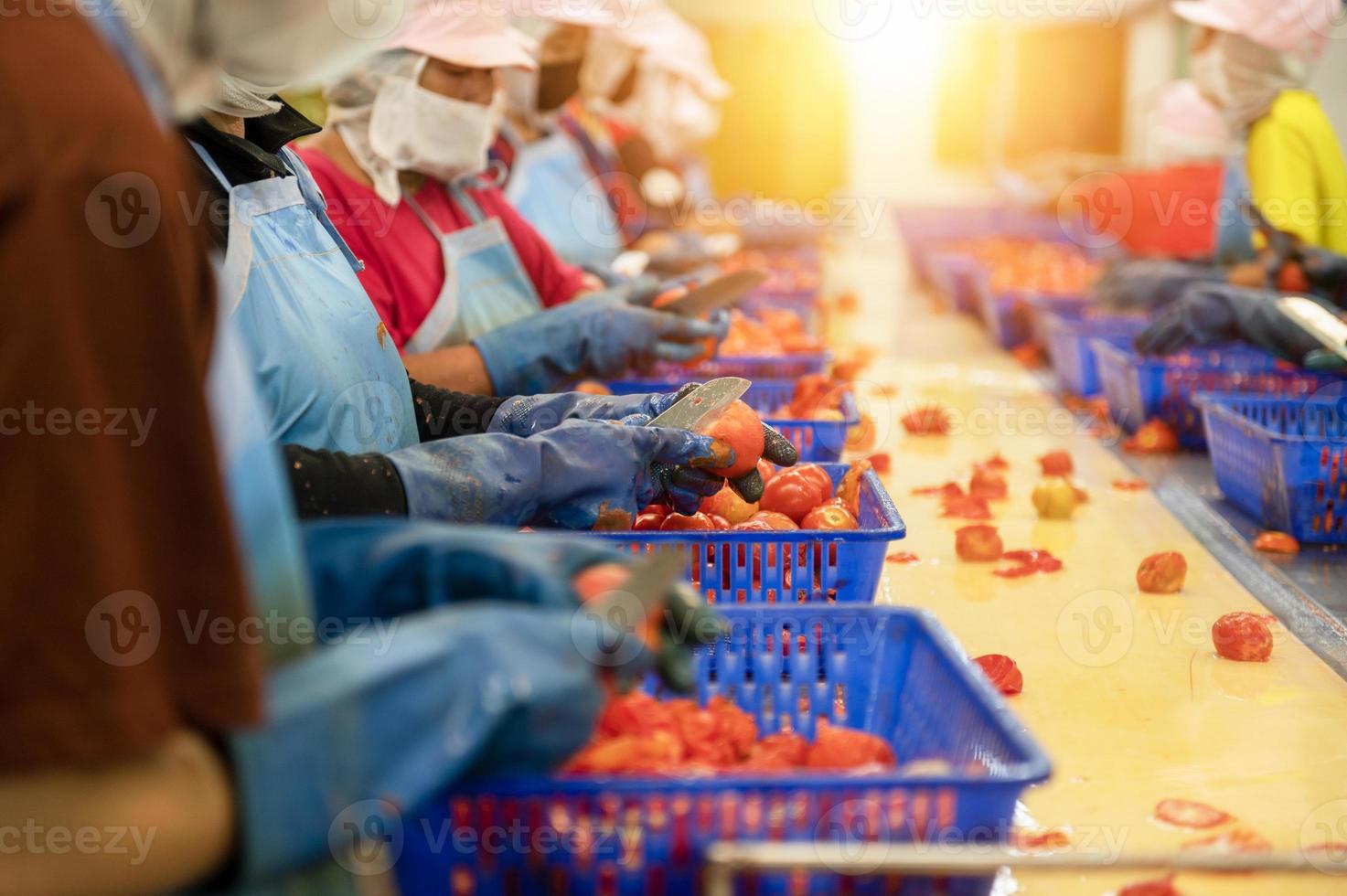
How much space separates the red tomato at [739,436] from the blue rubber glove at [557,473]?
0.10 feet

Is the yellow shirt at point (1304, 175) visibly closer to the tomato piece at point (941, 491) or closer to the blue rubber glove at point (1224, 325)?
the blue rubber glove at point (1224, 325)

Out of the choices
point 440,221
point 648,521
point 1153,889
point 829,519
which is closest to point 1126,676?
point 829,519

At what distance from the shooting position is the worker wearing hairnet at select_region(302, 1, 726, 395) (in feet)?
11.8

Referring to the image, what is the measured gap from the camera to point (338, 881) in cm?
127

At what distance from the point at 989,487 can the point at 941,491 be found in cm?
15

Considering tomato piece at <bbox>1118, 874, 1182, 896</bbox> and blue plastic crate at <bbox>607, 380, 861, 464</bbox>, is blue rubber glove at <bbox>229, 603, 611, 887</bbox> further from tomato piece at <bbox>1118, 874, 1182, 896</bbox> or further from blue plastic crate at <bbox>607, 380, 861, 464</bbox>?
blue plastic crate at <bbox>607, 380, 861, 464</bbox>

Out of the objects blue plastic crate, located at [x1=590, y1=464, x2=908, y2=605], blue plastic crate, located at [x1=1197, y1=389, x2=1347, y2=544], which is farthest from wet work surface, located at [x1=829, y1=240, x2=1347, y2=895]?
blue plastic crate, located at [x1=590, y1=464, x2=908, y2=605]

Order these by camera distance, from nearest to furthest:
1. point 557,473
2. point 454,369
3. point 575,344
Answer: point 557,473 < point 454,369 < point 575,344

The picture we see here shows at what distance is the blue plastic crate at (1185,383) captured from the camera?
14.5ft

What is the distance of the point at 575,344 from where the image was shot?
3705 millimetres

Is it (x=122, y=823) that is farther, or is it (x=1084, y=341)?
(x=1084, y=341)

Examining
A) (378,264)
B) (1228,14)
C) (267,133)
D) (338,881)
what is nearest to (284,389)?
(267,133)

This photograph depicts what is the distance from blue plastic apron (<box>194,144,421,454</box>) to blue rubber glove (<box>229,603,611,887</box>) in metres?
1.31

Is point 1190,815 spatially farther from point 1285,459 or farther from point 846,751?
point 1285,459
